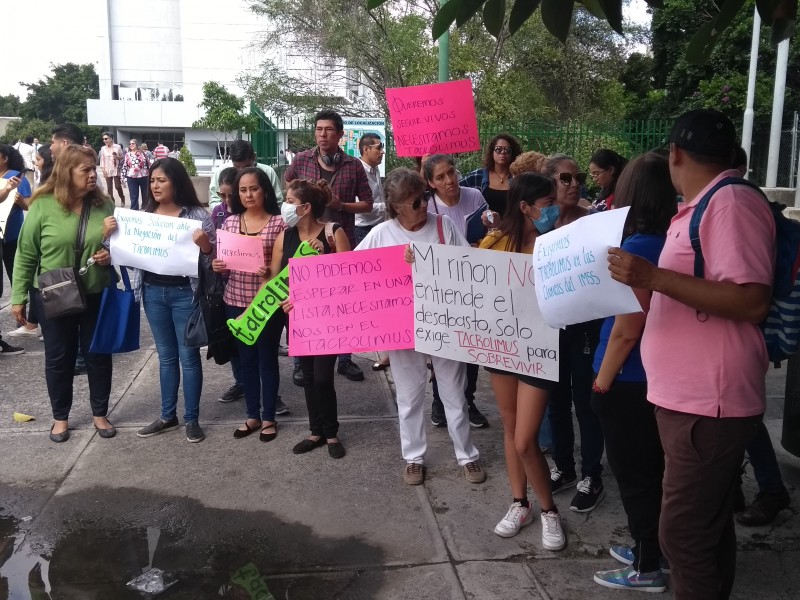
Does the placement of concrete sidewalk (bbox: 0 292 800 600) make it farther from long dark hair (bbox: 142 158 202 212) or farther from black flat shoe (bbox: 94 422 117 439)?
long dark hair (bbox: 142 158 202 212)

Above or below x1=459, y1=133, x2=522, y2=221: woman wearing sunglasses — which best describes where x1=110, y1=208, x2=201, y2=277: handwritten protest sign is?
below

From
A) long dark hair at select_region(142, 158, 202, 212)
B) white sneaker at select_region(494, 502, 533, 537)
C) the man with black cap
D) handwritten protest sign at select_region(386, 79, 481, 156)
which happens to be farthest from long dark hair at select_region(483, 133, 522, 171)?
the man with black cap

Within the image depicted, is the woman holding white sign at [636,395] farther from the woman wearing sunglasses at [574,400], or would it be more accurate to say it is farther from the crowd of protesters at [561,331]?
the woman wearing sunglasses at [574,400]

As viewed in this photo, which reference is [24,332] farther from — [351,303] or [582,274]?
[582,274]

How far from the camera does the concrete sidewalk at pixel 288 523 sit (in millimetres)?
3426

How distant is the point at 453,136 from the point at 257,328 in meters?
2.55

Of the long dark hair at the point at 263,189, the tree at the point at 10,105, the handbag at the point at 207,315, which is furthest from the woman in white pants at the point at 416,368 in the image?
the tree at the point at 10,105

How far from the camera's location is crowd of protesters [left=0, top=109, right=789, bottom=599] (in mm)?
2451

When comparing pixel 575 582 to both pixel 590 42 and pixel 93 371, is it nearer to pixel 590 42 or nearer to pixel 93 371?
pixel 93 371

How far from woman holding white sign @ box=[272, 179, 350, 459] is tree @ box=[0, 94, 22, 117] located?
97105mm

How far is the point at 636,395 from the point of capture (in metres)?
3.06

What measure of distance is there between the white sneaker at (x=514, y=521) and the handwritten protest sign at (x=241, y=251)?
214 centimetres

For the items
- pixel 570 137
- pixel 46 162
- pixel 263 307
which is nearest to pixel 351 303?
pixel 263 307

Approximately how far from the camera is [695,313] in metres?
2.49
